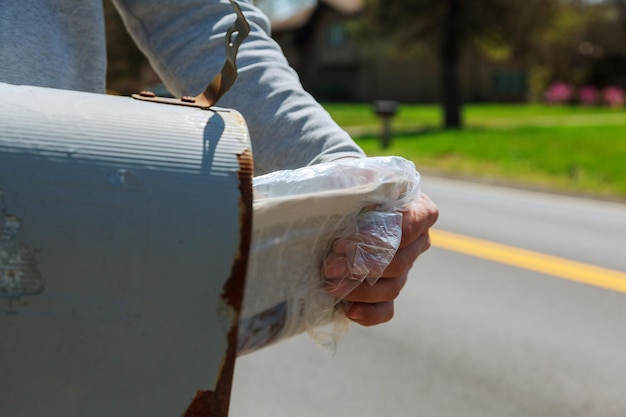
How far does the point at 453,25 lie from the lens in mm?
21281

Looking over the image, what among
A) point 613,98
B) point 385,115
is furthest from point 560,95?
point 385,115

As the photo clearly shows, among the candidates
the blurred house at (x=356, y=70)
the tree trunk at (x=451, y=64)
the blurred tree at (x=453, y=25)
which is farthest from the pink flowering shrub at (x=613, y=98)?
the tree trunk at (x=451, y=64)

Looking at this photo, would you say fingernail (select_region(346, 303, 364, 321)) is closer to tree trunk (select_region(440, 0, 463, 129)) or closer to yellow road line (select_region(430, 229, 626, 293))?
yellow road line (select_region(430, 229, 626, 293))

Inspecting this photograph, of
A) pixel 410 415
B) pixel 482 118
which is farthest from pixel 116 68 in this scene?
pixel 410 415

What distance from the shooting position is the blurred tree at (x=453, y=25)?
21125 mm

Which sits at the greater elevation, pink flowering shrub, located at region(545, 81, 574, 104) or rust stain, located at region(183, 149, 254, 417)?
rust stain, located at region(183, 149, 254, 417)

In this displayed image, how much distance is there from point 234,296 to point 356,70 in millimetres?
44385

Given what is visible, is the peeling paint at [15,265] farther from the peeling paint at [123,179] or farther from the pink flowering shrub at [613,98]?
the pink flowering shrub at [613,98]

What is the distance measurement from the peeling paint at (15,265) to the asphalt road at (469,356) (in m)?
2.54

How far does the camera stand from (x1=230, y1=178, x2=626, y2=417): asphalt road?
132 inches

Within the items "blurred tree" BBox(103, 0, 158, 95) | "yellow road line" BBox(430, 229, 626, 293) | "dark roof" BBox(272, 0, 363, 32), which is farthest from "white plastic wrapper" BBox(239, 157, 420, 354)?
"dark roof" BBox(272, 0, 363, 32)

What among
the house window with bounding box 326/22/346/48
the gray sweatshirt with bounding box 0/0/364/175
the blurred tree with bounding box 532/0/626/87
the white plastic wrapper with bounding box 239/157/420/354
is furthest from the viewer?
the house window with bounding box 326/22/346/48

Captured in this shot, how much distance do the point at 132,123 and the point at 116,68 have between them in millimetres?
30002

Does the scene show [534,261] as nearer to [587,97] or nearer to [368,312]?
[368,312]
